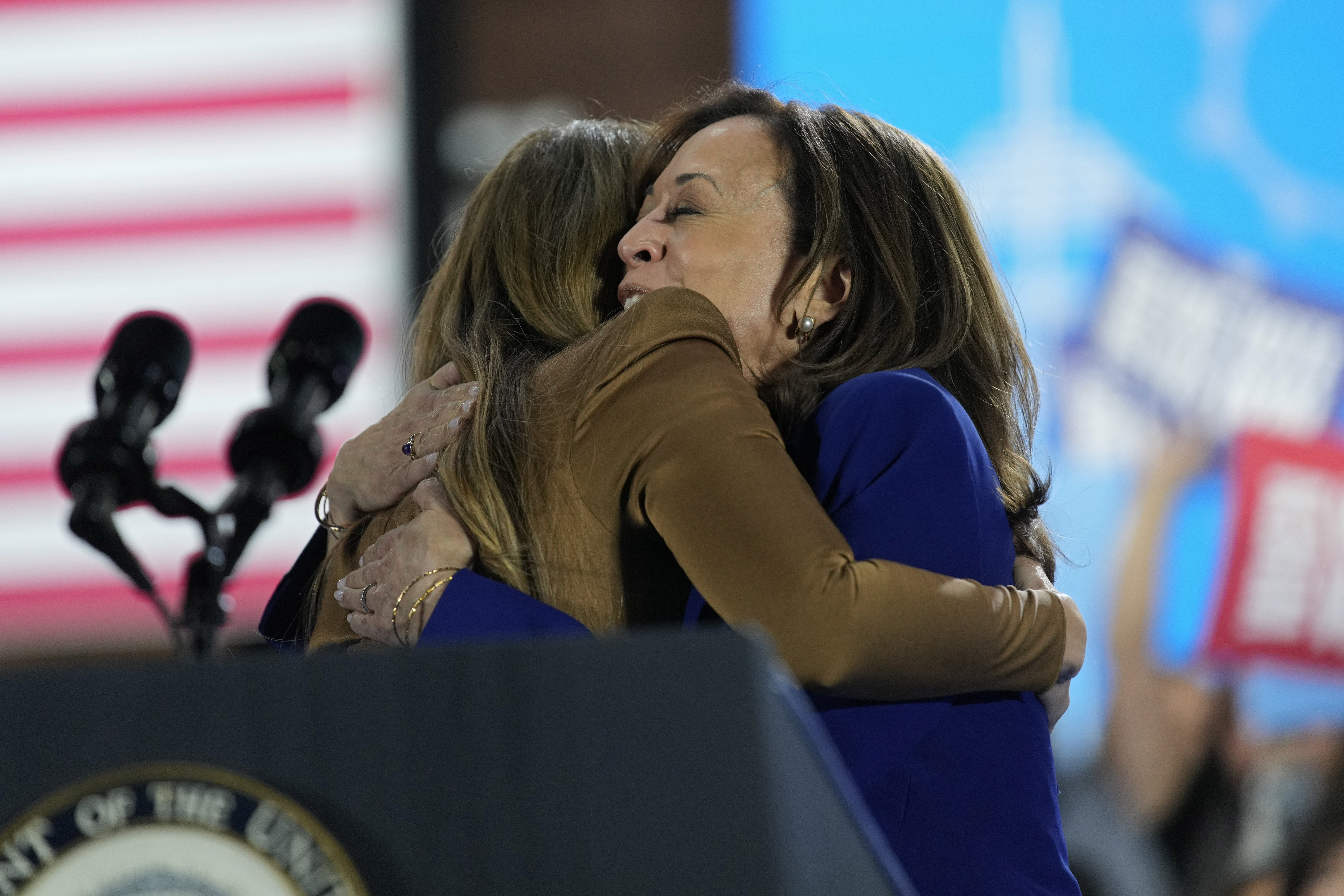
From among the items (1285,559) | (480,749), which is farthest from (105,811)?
(1285,559)

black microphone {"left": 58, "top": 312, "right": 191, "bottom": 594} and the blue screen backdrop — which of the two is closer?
black microphone {"left": 58, "top": 312, "right": 191, "bottom": 594}

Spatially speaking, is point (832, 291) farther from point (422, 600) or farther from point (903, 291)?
point (422, 600)

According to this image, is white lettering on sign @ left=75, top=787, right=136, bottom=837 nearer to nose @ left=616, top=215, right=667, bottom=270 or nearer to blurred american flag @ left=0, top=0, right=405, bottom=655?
nose @ left=616, top=215, right=667, bottom=270

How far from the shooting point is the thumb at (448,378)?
135 cm

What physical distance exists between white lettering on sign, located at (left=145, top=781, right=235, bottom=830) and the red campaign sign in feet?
8.49

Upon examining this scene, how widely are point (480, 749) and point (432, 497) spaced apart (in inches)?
25.8

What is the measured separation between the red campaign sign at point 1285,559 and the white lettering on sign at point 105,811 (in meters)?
2.60

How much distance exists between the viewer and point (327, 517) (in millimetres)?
1436

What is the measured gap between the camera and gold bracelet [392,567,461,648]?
114 centimetres

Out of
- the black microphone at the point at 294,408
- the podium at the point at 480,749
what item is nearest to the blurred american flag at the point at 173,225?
the black microphone at the point at 294,408

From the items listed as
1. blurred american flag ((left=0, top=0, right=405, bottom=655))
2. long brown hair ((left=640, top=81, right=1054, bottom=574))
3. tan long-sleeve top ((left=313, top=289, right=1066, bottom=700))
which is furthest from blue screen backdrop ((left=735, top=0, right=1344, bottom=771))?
tan long-sleeve top ((left=313, top=289, right=1066, bottom=700))

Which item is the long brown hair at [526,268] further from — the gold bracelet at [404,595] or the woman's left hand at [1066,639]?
the woman's left hand at [1066,639]

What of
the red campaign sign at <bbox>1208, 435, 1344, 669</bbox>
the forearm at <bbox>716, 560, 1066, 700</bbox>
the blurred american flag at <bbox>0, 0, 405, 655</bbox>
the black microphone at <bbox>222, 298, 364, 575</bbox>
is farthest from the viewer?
the blurred american flag at <bbox>0, 0, 405, 655</bbox>

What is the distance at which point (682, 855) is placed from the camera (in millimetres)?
586
